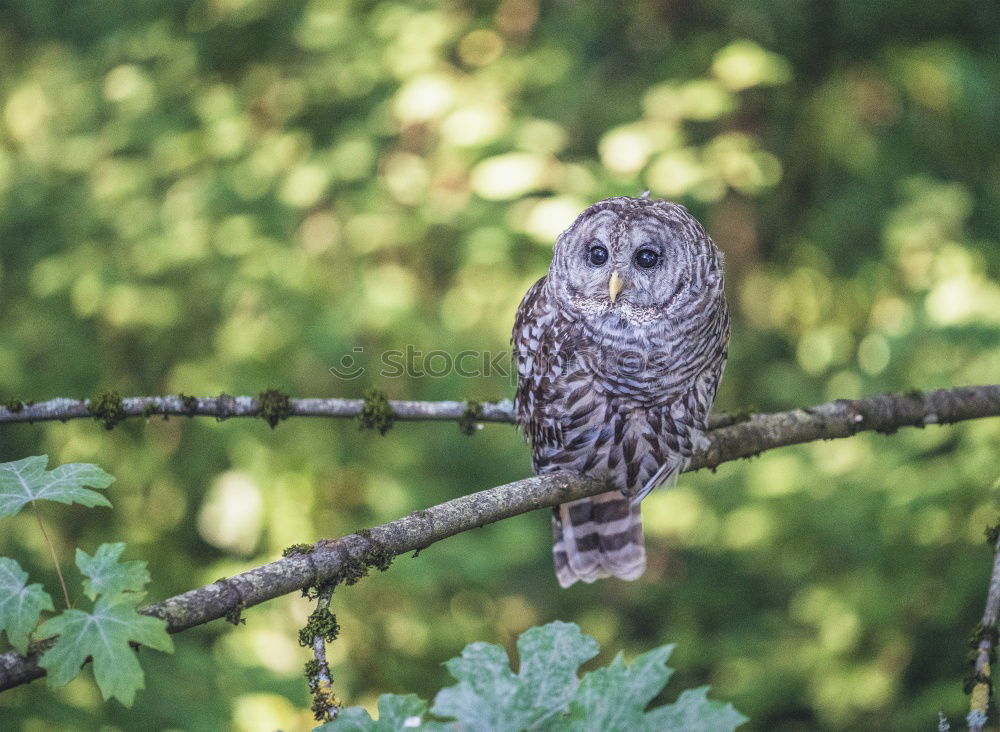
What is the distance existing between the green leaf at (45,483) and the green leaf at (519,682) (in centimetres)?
62

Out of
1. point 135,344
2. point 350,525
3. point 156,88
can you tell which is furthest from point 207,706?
point 156,88

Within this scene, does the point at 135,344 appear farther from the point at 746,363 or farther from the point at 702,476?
the point at 746,363

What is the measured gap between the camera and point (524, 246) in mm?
3729

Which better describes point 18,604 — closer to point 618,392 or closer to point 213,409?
point 213,409

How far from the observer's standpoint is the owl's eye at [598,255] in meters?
2.76

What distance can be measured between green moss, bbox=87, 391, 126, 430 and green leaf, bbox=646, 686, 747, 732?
154 centimetres

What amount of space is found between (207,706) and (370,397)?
4.23 ft

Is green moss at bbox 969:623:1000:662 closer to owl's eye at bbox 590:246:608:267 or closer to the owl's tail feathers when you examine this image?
owl's eye at bbox 590:246:608:267

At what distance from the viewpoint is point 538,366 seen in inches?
113

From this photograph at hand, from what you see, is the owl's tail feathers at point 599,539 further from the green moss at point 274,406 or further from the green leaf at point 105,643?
the green leaf at point 105,643

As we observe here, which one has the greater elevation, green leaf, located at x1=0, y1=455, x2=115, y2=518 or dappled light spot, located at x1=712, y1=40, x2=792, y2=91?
dappled light spot, located at x1=712, y1=40, x2=792, y2=91

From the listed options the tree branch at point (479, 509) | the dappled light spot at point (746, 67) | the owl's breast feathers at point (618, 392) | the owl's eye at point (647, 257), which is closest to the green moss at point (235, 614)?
the tree branch at point (479, 509)

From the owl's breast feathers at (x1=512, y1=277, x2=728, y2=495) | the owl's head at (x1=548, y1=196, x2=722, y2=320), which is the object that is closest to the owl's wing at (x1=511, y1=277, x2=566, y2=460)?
the owl's breast feathers at (x1=512, y1=277, x2=728, y2=495)

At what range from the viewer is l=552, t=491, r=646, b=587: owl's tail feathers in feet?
11.4
